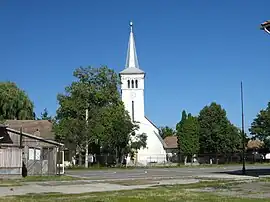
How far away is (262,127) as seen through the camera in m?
87.0

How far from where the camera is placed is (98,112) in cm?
6700

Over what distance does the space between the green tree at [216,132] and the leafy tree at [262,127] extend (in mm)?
4145

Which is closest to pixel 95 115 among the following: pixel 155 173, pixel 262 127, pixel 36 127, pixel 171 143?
pixel 36 127

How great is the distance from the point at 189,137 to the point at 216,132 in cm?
531

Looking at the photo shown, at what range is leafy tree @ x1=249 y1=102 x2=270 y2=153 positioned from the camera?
8625cm

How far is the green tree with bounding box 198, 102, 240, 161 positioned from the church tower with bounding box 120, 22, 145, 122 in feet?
40.1

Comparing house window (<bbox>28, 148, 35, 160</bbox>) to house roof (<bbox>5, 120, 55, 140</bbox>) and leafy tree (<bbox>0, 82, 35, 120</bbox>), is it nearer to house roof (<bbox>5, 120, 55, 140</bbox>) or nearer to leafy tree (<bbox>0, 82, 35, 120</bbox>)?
house roof (<bbox>5, 120, 55, 140</bbox>)

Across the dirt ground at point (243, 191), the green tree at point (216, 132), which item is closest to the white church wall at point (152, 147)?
the green tree at point (216, 132)

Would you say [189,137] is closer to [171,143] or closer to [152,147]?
[152,147]

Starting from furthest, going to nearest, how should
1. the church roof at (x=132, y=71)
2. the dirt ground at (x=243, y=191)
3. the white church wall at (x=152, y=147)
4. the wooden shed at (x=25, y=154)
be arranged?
the church roof at (x=132, y=71) → the white church wall at (x=152, y=147) → the wooden shed at (x=25, y=154) → the dirt ground at (x=243, y=191)

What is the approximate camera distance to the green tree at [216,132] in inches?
3292

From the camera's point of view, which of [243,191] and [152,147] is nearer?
[243,191]

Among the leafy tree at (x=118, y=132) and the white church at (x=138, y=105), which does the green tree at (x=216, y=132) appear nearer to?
the white church at (x=138, y=105)

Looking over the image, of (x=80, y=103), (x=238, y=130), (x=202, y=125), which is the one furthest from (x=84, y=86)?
(x=238, y=130)
